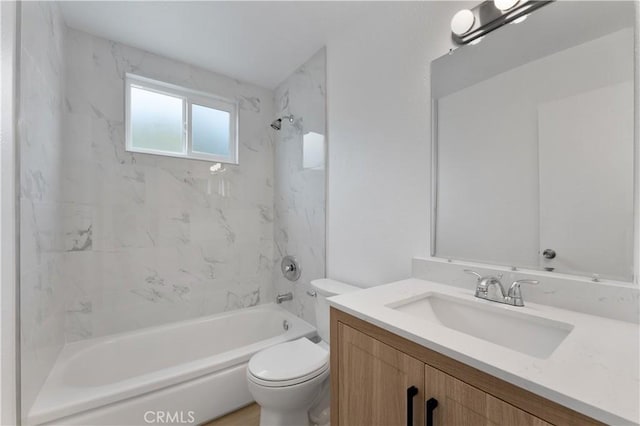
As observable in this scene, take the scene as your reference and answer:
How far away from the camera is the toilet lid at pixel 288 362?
136cm

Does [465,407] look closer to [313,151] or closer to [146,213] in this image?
[313,151]

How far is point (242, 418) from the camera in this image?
5.46 feet

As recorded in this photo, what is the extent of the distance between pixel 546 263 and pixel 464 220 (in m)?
0.34

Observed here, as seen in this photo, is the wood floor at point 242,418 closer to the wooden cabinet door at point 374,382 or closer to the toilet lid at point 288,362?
the toilet lid at point 288,362

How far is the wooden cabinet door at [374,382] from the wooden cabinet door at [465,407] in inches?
1.6

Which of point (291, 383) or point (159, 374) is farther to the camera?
point (159, 374)

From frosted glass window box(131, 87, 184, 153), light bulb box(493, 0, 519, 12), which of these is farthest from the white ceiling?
light bulb box(493, 0, 519, 12)

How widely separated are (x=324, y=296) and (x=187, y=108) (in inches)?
79.0

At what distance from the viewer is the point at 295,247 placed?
2414 millimetres

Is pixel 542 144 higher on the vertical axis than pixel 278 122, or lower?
lower

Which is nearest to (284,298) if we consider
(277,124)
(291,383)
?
(291,383)

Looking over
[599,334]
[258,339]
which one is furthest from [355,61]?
[258,339]

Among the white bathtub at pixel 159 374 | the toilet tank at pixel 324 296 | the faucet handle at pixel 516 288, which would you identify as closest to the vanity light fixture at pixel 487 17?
the faucet handle at pixel 516 288

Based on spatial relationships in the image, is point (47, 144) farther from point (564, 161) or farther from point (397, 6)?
point (564, 161)
